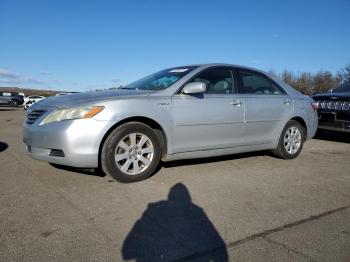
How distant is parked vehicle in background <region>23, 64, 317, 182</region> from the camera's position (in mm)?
4258

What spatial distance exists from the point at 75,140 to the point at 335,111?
641 cm

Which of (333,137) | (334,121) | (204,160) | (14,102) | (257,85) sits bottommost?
(333,137)

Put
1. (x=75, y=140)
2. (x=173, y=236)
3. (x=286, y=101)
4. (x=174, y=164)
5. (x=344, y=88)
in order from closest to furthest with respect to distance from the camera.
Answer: (x=173, y=236) → (x=75, y=140) → (x=174, y=164) → (x=286, y=101) → (x=344, y=88)

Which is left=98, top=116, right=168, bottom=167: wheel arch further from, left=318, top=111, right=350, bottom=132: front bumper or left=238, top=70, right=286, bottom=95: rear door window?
left=318, top=111, right=350, bottom=132: front bumper

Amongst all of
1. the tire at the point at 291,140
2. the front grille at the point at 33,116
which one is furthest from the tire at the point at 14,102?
the tire at the point at 291,140

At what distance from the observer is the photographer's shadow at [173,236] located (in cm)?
269

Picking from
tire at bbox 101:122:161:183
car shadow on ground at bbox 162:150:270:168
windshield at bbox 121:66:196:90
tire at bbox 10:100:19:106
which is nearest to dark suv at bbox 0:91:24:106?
tire at bbox 10:100:19:106

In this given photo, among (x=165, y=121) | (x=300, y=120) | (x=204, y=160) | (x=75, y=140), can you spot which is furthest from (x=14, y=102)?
(x=75, y=140)

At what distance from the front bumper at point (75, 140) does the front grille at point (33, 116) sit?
26 cm

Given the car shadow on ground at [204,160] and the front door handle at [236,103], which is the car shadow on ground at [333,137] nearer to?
the car shadow on ground at [204,160]

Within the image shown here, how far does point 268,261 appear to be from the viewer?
265 centimetres

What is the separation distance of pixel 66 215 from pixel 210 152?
2432mm

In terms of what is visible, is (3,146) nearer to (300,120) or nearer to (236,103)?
(236,103)

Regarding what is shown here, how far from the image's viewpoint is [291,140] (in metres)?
6.46
